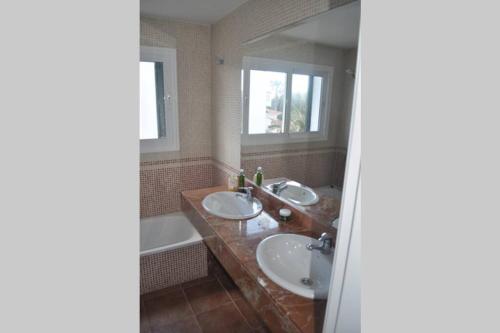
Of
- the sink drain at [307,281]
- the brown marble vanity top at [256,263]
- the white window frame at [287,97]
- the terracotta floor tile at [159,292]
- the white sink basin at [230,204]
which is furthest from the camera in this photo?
the terracotta floor tile at [159,292]

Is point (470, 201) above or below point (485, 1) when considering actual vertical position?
below

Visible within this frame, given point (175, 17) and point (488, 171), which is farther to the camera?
point (175, 17)

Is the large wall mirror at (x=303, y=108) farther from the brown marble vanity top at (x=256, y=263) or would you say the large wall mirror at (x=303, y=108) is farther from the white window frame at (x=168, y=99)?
the white window frame at (x=168, y=99)

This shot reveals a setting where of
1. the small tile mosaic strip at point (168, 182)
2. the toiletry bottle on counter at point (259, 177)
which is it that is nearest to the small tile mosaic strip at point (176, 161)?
the small tile mosaic strip at point (168, 182)

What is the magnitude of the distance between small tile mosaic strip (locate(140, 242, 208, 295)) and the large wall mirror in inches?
36.6

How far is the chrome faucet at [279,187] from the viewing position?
200 cm

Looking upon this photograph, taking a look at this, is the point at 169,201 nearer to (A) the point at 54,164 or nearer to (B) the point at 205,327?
(B) the point at 205,327

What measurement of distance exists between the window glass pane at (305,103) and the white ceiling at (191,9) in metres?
0.93

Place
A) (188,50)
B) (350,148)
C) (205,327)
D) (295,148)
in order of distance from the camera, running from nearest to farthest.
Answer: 1. (350,148)
2. (295,148)
3. (205,327)
4. (188,50)

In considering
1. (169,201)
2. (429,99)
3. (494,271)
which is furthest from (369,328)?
(169,201)

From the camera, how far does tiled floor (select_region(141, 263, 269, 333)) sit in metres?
1.98

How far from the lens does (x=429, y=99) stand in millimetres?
366

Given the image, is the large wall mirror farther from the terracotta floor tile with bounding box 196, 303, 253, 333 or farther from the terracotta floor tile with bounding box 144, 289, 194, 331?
the terracotta floor tile with bounding box 144, 289, 194, 331

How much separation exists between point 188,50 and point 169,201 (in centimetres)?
162
